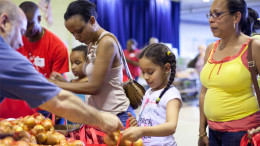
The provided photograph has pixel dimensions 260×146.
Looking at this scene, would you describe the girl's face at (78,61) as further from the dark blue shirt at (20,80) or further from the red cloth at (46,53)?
the dark blue shirt at (20,80)

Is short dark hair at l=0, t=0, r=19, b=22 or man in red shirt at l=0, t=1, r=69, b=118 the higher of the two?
short dark hair at l=0, t=0, r=19, b=22

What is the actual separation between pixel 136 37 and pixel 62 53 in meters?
7.00

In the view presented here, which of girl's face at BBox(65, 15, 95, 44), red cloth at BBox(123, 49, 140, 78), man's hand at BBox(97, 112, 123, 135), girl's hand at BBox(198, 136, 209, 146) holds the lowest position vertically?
red cloth at BBox(123, 49, 140, 78)

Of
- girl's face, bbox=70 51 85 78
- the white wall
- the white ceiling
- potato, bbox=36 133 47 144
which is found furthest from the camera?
the white wall

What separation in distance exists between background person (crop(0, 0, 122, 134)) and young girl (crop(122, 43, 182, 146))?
1.33 feet

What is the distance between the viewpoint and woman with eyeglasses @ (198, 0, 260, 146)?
168 centimetres

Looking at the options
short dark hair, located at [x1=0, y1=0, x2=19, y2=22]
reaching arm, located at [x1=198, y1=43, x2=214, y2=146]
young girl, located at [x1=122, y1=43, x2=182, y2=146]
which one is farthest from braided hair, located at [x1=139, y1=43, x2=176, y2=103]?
short dark hair, located at [x1=0, y1=0, x2=19, y2=22]

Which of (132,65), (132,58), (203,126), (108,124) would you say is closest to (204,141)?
(203,126)

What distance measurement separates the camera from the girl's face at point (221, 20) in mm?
1785

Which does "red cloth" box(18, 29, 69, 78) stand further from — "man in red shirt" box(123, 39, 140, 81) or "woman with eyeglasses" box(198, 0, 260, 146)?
"man in red shirt" box(123, 39, 140, 81)

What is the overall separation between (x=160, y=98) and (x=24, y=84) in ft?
2.83

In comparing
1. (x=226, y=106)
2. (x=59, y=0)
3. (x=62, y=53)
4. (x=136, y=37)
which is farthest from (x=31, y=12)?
Result: (x=136, y=37)

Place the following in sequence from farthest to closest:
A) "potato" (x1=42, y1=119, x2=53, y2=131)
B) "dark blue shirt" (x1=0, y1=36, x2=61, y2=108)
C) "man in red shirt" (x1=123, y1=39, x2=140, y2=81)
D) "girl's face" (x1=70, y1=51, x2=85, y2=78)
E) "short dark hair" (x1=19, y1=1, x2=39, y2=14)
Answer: "man in red shirt" (x1=123, y1=39, x2=140, y2=81) < "girl's face" (x1=70, y1=51, x2=85, y2=78) < "short dark hair" (x1=19, y1=1, x2=39, y2=14) < "potato" (x1=42, y1=119, x2=53, y2=131) < "dark blue shirt" (x1=0, y1=36, x2=61, y2=108)

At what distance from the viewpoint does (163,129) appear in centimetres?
148
